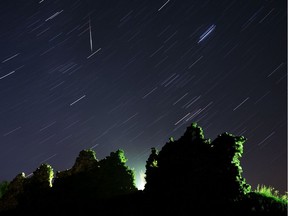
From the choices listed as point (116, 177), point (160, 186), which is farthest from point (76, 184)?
point (160, 186)

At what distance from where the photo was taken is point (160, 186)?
15.8 m

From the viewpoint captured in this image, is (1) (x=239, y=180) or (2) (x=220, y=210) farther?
(1) (x=239, y=180)

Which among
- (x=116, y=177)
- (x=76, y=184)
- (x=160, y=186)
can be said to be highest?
(x=76, y=184)

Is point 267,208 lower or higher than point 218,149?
lower

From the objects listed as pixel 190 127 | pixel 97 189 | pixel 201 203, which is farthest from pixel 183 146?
pixel 97 189

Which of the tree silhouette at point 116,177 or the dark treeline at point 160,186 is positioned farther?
the tree silhouette at point 116,177

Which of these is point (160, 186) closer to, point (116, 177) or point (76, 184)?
point (116, 177)

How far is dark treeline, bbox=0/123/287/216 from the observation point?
13562 millimetres

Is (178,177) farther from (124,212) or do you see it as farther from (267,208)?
A: (267,208)

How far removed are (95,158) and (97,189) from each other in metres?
2.65

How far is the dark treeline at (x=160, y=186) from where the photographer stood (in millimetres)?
13562

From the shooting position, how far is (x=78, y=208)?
60.4ft

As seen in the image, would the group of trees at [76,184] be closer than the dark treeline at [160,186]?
No

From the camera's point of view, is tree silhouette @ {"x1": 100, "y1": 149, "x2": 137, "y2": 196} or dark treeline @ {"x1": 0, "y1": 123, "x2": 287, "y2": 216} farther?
tree silhouette @ {"x1": 100, "y1": 149, "x2": 137, "y2": 196}
